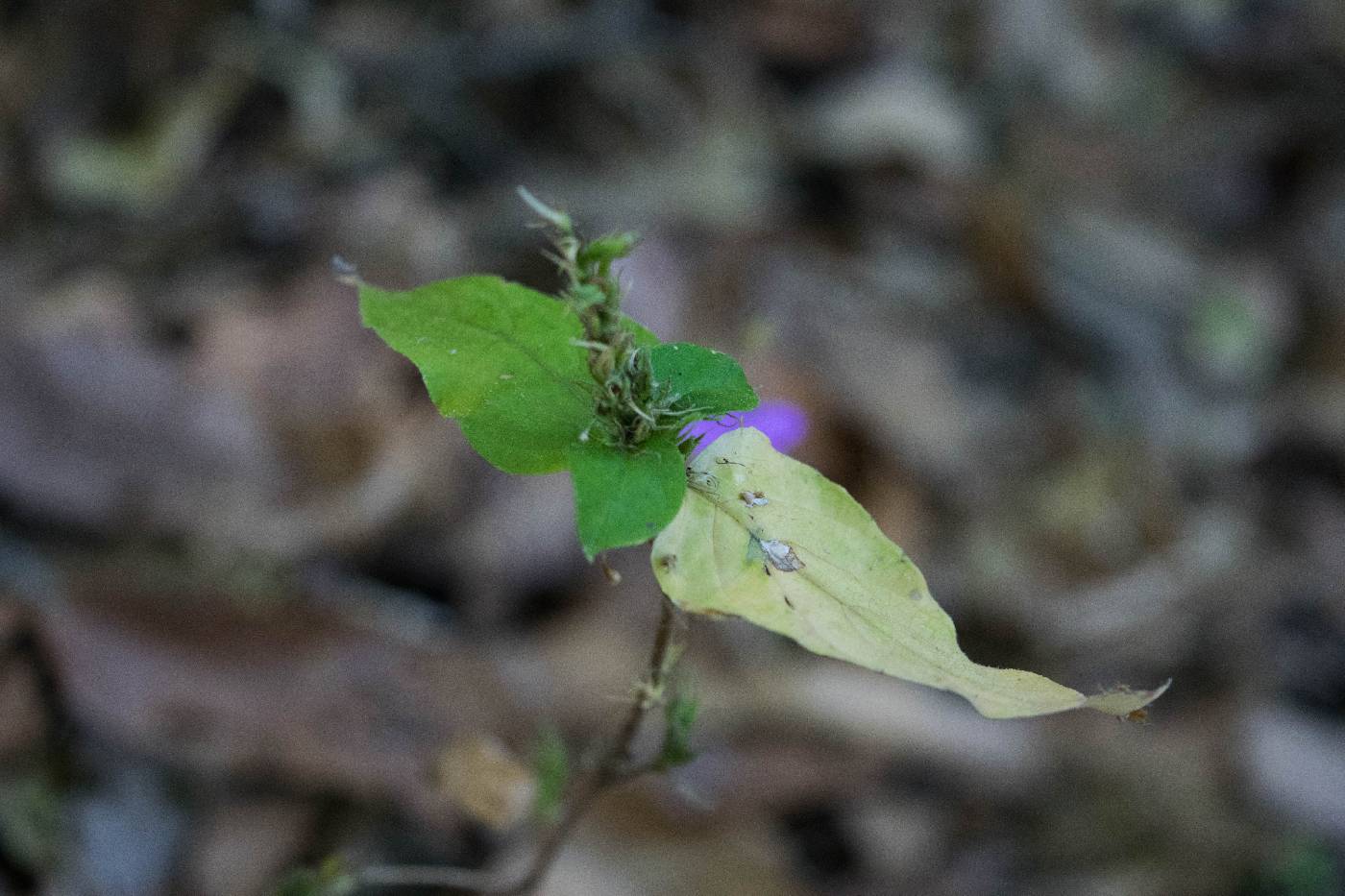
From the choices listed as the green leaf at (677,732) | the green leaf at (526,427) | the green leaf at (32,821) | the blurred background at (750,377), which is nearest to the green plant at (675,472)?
the green leaf at (526,427)

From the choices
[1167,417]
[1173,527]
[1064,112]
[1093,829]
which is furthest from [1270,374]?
[1093,829]

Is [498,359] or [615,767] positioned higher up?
[498,359]

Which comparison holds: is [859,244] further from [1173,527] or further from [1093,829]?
[1093,829]

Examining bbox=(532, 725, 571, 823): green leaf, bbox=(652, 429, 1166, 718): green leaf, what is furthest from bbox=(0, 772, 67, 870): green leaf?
bbox=(652, 429, 1166, 718): green leaf

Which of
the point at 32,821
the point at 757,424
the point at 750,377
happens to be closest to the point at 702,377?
the point at 757,424

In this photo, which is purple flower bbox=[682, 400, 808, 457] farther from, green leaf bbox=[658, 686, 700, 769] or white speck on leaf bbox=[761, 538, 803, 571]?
green leaf bbox=[658, 686, 700, 769]

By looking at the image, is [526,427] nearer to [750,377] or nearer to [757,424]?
[757,424]

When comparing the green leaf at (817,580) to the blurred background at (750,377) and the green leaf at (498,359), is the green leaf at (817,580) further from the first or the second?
the blurred background at (750,377)
